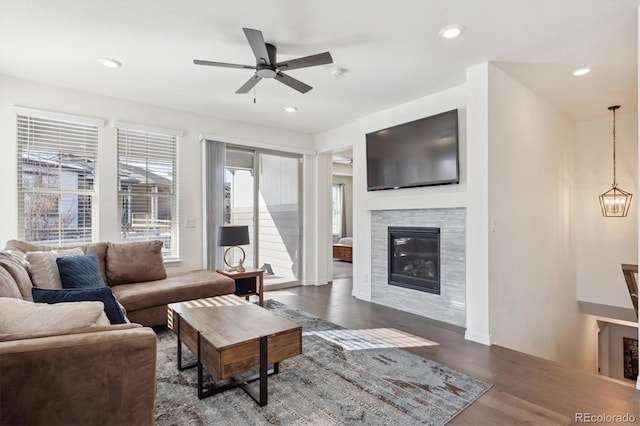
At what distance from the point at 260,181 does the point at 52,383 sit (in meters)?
4.41

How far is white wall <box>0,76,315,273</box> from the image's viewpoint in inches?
140

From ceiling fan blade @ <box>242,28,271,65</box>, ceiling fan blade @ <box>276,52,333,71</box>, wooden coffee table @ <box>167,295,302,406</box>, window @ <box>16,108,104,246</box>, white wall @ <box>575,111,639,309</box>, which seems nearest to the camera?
wooden coffee table @ <box>167,295,302,406</box>

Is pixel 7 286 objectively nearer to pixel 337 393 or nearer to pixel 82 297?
pixel 82 297

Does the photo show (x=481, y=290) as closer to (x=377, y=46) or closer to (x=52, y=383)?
(x=377, y=46)

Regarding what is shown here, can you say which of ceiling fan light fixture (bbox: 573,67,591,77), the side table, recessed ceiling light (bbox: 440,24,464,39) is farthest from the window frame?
ceiling fan light fixture (bbox: 573,67,591,77)

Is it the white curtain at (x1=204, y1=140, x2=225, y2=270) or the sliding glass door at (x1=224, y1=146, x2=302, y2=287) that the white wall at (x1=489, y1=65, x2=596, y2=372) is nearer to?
the sliding glass door at (x1=224, y1=146, x2=302, y2=287)

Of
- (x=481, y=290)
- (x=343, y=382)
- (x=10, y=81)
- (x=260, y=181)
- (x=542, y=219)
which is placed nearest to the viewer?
(x=343, y=382)

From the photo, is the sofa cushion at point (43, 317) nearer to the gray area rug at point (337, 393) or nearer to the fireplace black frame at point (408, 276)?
the gray area rug at point (337, 393)

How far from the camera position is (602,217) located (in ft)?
16.1

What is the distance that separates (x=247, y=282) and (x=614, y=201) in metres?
5.40

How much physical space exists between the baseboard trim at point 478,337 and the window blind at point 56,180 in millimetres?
4440

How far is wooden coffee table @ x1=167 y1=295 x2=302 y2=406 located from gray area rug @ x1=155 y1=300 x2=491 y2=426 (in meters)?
0.12

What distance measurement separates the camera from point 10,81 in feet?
11.7

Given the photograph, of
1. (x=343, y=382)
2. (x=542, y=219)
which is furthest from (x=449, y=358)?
(x=542, y=219)
